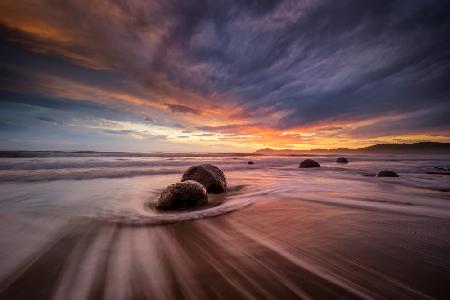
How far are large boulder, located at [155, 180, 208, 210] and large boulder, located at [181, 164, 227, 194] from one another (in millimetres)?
1131

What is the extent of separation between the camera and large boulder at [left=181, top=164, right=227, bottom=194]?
5.61 meters

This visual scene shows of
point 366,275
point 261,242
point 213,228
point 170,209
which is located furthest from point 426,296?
point 170,209

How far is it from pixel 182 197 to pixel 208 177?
1550 millimetres

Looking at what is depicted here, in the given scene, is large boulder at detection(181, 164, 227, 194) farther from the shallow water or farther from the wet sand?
the wet sand

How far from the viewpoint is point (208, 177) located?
222 inches

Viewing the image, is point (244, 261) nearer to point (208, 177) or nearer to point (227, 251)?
point (227, 251)

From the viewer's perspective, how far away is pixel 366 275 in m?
1.80

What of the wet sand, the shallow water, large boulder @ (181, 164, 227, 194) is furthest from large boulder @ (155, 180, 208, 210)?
large boulder @ (181, 164, 227, 194)

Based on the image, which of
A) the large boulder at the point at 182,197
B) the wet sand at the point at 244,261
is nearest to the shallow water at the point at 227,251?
the wet sand at the point at 244,261

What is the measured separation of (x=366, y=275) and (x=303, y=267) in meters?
0.48

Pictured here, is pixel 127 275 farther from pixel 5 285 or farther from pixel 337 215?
pixel 337 215

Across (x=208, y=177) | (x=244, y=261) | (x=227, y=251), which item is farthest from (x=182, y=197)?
(x=244, y=261)

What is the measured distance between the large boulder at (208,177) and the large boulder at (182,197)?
1.13 metres

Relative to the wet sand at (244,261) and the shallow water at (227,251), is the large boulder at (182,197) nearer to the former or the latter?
the shallow water at (227,251)
